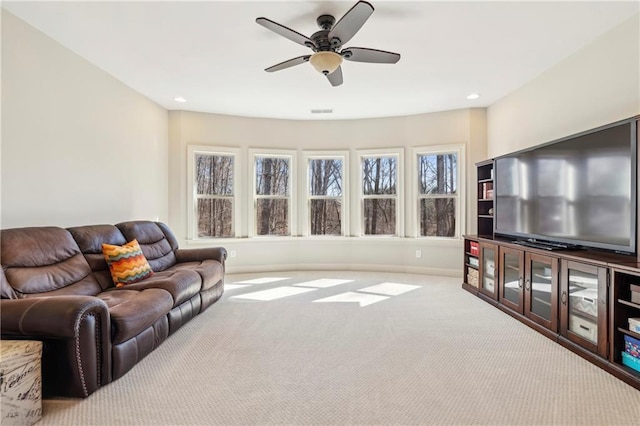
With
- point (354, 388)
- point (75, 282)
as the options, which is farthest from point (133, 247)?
point (354, 388)

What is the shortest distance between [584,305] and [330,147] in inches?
161

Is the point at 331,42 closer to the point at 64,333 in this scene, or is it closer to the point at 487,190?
the point at 64,333

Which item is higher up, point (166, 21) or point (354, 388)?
point (166, 21)

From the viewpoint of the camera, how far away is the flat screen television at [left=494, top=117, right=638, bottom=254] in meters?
2.27

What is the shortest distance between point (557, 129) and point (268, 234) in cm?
426

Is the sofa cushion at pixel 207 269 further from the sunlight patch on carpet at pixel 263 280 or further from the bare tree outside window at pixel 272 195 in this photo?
the bare tree outside window at pixel 272 195

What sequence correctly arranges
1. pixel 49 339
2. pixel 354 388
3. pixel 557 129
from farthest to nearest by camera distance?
pixel 557 129
pixel 354 388
pixel 49 339

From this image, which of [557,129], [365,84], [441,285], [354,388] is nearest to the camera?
[354,388]

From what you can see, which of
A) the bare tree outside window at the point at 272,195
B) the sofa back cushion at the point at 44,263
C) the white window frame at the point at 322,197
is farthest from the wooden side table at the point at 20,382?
the white window frame at the point at 322,197

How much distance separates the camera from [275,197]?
18.1 ft

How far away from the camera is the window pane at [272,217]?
5484 mm

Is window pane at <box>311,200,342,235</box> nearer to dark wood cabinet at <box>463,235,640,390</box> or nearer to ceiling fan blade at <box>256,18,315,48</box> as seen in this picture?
dark wood cabinet at <box>463,235,640,390</box>

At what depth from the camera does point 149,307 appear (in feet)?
7.55

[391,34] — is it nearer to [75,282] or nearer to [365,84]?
[365,84]
